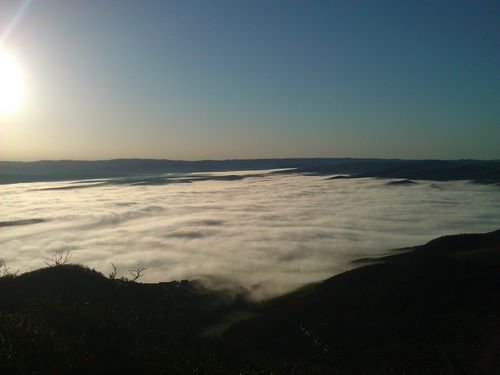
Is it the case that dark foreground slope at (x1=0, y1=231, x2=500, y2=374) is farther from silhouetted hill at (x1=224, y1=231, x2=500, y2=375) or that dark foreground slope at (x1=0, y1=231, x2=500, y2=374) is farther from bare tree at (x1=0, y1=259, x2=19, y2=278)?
bare tree at (x1=0, y1=259, x2=19, y2=278)

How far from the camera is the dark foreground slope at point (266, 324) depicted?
3859cm

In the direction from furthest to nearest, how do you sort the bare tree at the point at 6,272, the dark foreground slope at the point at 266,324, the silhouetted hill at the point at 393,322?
the bare tree at the point at 6,272, the silhouetted hill at the point at 393,322, the dark foreground slope at the point at 266,324

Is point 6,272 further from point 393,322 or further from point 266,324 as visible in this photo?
point 393,322

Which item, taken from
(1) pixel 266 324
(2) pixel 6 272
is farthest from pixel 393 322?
(2) pixel 6 272

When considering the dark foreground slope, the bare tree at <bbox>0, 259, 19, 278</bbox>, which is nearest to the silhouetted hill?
the dark foreground slope

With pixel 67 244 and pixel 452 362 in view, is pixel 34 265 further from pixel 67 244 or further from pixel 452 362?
pixel 452 362

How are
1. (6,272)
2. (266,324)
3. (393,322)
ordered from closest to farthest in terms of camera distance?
(393,322)
(266,324)
(6,272)

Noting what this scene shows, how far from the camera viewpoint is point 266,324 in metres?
71.8

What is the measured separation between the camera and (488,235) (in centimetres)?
12188

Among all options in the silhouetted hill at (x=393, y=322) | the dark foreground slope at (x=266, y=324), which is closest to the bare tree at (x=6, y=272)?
the dark foreground slope at (x=266, y=324)

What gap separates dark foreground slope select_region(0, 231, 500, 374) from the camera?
127ft

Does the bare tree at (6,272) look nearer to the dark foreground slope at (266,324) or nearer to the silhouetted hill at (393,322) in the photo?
the dark foreground slope at (266,324)

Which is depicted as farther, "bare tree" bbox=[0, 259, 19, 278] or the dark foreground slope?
"bare tree" bbox=[0, 259, 19, 278]

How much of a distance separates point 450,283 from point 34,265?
12836cm
